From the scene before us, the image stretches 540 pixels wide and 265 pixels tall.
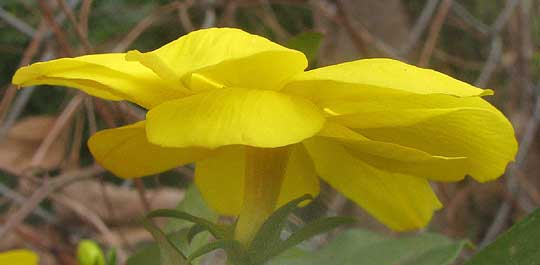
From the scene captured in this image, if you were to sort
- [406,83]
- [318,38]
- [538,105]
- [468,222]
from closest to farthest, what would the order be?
1. [406,83]
2. [318,38]
3. [538,105]
4. [468,222]

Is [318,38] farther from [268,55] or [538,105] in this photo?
[538,105]

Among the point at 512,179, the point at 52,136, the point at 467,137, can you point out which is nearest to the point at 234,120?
the point at 467,137

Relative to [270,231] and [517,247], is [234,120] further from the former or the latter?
[517,247]

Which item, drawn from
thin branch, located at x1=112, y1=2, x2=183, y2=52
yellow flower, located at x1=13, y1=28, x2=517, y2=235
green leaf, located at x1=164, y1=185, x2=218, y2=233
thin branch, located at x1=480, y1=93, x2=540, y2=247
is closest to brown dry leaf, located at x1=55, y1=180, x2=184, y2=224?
thin branch, located at x1=112, y1=2, x2=183, y2=52

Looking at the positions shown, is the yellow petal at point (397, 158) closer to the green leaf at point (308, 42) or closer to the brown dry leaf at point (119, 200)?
the green leaf at point (308, 42)

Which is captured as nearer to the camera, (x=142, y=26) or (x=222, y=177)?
(x=222, y=177)

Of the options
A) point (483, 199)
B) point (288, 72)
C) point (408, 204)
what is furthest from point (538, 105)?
point (288, 72)

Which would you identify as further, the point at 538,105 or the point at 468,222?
the point at 468,222

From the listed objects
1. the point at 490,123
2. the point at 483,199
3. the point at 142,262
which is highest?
the point at 490,123
